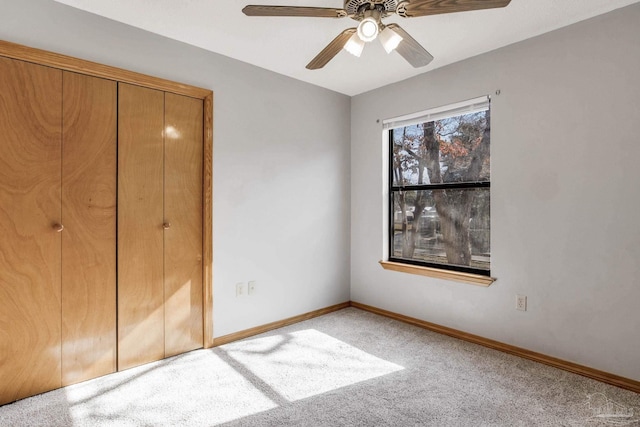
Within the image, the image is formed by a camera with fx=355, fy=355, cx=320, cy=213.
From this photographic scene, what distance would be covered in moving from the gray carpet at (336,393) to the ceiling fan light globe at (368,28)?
2009 millimetres

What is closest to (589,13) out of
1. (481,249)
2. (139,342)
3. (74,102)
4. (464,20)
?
(464,20)

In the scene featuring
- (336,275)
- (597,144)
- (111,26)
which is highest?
(111,26)

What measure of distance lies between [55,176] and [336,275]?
2605 mm

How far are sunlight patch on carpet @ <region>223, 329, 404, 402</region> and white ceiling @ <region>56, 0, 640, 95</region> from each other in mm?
2332

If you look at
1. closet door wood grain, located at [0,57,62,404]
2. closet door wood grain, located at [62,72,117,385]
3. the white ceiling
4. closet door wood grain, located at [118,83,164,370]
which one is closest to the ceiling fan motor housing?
the white ceiling

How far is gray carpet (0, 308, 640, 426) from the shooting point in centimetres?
187

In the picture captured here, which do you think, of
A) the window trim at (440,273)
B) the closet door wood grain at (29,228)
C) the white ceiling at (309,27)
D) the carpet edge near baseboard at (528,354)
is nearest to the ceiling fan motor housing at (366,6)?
the white ceiling at (309,27)

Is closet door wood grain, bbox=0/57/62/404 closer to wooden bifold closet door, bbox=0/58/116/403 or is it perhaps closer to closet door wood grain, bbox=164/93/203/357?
wooden bifold closet door, bbox=0/58/116/403

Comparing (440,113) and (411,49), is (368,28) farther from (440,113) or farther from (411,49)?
(440,113)

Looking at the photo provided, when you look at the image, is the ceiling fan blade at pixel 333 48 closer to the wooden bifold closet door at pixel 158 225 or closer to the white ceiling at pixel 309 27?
the white ceiling at pixel 309 27

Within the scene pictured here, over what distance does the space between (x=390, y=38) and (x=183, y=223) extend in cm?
191

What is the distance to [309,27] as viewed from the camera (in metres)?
2.42

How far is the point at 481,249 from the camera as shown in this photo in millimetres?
2988

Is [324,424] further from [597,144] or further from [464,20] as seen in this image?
[464,20]
